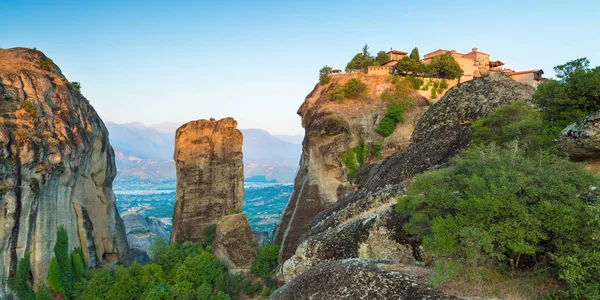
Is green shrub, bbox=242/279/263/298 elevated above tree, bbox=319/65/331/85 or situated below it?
below

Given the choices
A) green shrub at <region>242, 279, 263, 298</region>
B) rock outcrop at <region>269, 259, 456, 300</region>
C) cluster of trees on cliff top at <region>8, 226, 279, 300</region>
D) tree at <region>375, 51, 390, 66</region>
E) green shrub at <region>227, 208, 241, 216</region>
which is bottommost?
green shrub at <region>242, 279, 263, 298</region>

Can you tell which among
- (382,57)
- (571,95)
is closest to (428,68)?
(382,57)

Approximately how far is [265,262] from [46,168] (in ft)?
59.4

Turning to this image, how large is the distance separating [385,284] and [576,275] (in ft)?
12.9

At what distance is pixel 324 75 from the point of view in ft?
143

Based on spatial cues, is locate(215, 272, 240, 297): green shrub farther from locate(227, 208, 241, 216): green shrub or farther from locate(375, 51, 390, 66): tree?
locate(375, 51, 390, 66): tree

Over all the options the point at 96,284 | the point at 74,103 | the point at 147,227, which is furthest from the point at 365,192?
the point at 147,227

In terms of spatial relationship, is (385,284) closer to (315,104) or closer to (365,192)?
(365,192)

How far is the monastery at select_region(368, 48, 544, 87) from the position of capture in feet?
132

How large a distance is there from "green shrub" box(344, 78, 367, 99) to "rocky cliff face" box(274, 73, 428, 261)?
0.71 meters

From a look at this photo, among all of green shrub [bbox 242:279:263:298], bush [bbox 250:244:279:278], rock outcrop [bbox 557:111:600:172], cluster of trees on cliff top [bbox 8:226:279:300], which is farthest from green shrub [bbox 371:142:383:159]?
rock outcrop [bbox 557:111:600:172]

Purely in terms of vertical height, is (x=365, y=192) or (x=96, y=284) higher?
(x=365, y=192)

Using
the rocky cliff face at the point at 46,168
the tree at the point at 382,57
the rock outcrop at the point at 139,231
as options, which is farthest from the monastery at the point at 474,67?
the rock outcrop at the point at 139,231

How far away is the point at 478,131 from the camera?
15.2 m
